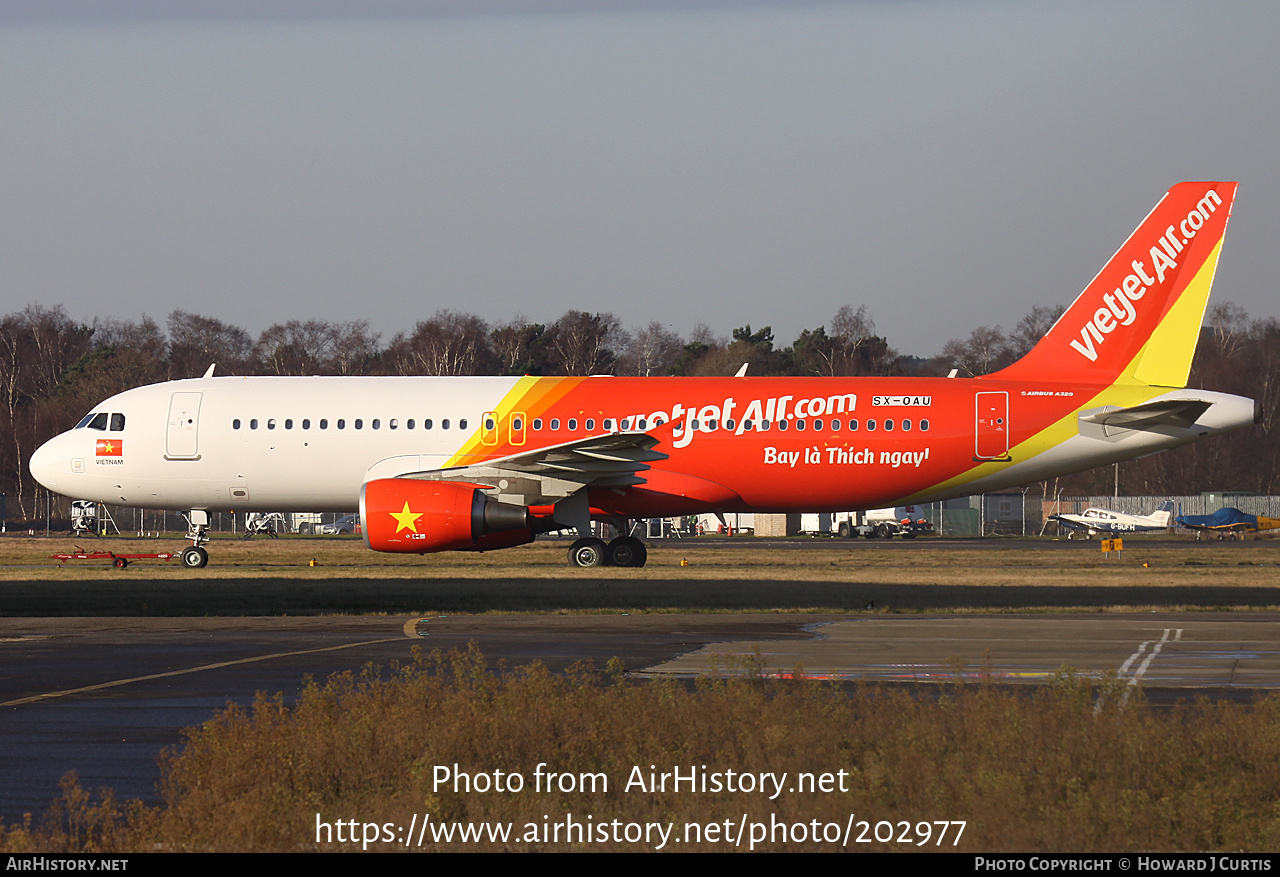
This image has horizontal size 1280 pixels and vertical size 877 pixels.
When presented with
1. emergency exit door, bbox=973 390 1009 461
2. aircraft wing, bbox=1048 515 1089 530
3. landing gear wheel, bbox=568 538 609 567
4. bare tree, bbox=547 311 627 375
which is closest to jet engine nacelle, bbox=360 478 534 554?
landing gear wheel, bbox=568 538 609 567

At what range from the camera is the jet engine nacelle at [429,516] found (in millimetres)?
27469

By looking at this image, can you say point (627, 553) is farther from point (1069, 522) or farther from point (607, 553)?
point (1069, 522)

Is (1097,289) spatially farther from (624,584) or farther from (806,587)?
(624,584)

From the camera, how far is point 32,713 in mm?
11094

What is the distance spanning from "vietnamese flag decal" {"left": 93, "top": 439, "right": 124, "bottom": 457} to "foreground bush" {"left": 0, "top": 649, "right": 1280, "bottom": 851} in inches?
930

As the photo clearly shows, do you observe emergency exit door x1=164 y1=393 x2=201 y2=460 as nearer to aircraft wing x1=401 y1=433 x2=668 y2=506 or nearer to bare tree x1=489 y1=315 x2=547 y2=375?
aircraft wing x1=401 y1=433 x2=668 y2=506

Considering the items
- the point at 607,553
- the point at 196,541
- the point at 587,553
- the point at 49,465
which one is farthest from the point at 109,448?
the point at 607,553

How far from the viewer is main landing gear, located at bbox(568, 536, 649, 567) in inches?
1209

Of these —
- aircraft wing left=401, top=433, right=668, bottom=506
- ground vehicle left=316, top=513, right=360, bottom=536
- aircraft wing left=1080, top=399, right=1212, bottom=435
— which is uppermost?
aircraft wing left=1080, top=399, right=1212, bottom=435

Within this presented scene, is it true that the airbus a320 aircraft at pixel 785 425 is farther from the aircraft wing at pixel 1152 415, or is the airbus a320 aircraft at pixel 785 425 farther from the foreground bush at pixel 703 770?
the foreground bush at pixel 703 770

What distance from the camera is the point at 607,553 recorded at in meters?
31.0
